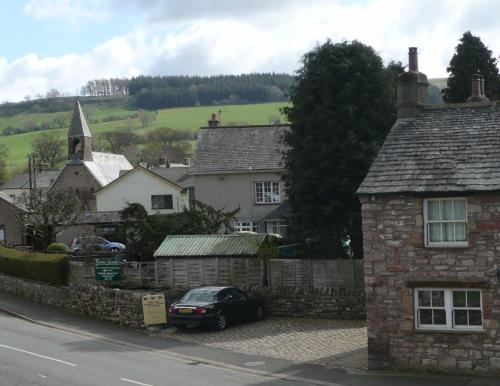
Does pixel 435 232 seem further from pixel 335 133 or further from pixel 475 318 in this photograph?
pixel 335 133

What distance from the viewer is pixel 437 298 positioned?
19.8 meters

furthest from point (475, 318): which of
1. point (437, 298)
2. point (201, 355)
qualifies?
point (201, 355)

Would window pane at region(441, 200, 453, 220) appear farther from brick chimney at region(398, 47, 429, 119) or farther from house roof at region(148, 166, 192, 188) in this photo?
house roof at region(148, 166, 192, 188)

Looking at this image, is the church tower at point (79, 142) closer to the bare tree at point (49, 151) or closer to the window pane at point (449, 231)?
the bare tree at point (49, 151)

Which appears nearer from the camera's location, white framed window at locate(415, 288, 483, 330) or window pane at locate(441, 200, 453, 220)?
white framed window at locate(415, 288, 483, 330)

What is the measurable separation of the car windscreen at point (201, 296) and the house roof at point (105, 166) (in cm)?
6068

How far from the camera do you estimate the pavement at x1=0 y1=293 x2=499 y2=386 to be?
63.4 ft

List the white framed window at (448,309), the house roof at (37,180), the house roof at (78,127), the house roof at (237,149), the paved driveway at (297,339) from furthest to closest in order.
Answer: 1. the house roof at (37,180)
2. the house roof at (78,127)
3. the house roof at (237,149)
4. the paved driveway at (297,339)
5. the white framed window at (448,309)

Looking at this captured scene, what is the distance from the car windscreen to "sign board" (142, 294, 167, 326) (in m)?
1.67

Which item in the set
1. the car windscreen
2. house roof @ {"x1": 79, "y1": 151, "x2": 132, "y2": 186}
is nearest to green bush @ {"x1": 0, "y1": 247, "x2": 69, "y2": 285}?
the car windscreen

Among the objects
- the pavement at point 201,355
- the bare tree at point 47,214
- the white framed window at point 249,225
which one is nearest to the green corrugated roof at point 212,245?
the pavement at point 201,355

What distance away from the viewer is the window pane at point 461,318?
19391mm

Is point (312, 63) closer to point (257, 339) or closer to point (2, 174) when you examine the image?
point (257, 339)

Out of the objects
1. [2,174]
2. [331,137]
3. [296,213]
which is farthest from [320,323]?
[2,174]
